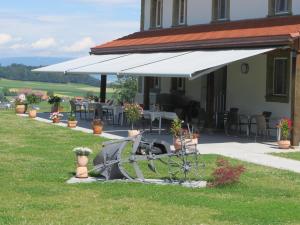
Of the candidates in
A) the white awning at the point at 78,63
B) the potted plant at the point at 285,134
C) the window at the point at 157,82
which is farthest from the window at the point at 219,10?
the potted plant at the point at 285,134

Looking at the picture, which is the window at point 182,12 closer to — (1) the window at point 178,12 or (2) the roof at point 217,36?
(1) the window at point 178,12

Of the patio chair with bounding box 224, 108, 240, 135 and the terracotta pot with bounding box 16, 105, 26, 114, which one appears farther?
the terracotta pot with bounding box 16, 105, 26, 114

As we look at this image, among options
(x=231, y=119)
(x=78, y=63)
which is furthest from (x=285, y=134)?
(x=78, y=63)

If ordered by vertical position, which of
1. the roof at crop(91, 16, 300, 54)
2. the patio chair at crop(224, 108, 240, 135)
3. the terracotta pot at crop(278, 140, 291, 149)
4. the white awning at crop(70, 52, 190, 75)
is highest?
the roof at crop(91, 16, 300, 54)

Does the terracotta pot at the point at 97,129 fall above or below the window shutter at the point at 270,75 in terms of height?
below

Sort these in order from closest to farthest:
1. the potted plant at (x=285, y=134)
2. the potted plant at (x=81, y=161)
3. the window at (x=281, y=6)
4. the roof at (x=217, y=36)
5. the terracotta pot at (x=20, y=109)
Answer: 1. the potted plant at (x=81, y=161)
2. the potted plant at (x=285, y=134)
3. the roof at (x=217, y=36)
4. the window at (x=281, y=6)
5. the terracotta pot at (x=20, y=109)

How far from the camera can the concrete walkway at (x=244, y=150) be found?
1269 cm

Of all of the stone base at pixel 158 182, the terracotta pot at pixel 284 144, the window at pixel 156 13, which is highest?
the window at pixel 156 13

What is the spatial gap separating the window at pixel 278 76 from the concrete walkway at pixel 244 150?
1.70m

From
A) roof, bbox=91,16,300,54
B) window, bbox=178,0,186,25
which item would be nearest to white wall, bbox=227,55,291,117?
roof, bbox=91,16,300,54

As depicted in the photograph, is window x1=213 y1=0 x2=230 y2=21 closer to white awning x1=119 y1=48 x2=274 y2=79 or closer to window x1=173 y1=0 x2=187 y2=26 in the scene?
window x1=173 y1=0 x2=187 y2=26

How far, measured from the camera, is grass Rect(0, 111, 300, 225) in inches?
295

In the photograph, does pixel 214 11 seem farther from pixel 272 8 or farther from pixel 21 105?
pixel 21 105

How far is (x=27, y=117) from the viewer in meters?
23.4
